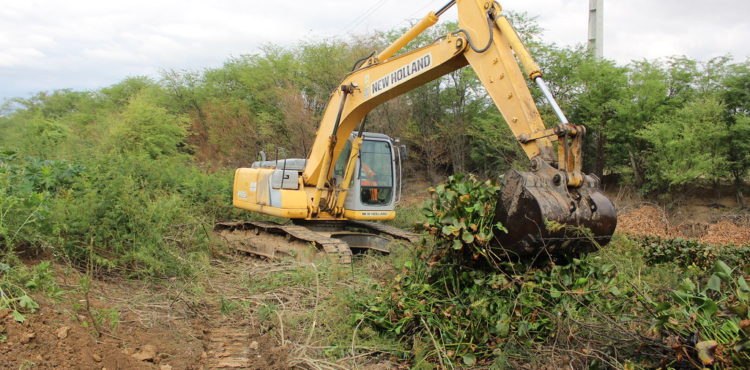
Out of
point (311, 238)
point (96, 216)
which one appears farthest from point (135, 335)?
point (311, 238)

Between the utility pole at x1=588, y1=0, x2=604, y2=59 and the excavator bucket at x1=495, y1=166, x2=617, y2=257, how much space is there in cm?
1353

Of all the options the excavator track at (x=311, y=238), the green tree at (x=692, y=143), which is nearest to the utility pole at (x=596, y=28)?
the green tree at (x=692, y=143)

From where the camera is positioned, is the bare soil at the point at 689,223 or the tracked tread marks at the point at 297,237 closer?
the tracked tread marks at the point at 297,237

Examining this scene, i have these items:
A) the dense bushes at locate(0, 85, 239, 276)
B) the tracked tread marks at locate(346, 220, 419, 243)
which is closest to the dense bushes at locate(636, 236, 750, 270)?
the tracked tread marks at locate(346, 220, 419, 243)

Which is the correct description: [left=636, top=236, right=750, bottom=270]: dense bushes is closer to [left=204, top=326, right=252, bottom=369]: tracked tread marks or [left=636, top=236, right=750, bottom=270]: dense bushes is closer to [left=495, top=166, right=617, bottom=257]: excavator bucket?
[left=495, top=166, right=617, bottom=257]: excavator bucket

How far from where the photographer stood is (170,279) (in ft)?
21.6

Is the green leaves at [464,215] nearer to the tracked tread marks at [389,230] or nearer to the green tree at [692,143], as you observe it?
the tracked tread marks at [389,230]

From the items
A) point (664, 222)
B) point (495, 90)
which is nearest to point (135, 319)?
point (495, 90)

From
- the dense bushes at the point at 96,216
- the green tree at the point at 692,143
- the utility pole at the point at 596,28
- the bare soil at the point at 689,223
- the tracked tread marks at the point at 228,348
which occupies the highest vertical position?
the utility pole at the point at 596,28

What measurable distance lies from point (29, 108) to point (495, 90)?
120 ft

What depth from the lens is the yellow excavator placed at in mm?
3848

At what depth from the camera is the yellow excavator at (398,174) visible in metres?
3.85

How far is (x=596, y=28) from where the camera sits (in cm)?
1578

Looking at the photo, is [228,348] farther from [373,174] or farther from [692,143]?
[692,143]
